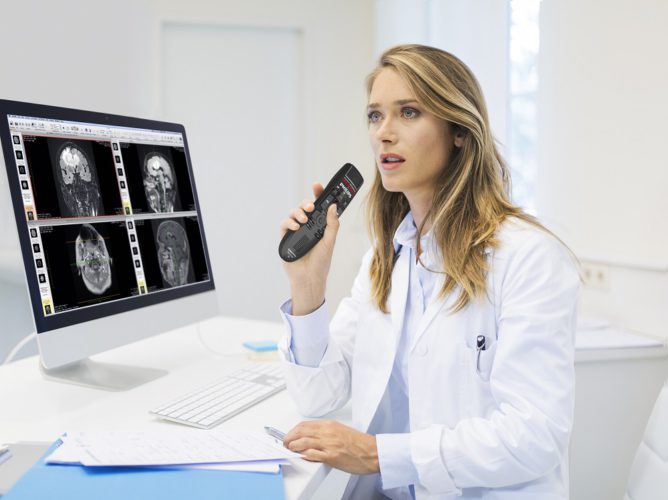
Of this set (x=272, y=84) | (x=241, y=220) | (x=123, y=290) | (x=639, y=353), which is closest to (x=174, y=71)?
(x=272, y=84)

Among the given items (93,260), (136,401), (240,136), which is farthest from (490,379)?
(240,136)

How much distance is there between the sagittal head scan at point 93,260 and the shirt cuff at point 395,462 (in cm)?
62

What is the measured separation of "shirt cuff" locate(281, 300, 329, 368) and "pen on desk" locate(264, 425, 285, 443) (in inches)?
8.1

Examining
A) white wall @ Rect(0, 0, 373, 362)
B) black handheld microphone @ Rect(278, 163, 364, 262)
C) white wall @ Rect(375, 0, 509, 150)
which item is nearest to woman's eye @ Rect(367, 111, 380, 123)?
black handheld microphone @ Rect(278, 163, 364, 262)

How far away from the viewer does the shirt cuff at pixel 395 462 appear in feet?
3.06

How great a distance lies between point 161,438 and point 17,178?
1.68 ft

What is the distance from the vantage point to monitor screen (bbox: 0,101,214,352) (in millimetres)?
1053

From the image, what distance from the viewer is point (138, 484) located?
77 cm

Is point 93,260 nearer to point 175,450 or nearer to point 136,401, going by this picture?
point 136,401

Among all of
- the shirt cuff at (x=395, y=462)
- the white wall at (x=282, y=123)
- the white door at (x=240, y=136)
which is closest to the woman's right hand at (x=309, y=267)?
the shirt cuff at (x=395, y=462)

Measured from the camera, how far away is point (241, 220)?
3.92 meters

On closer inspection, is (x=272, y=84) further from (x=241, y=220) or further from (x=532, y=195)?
(x=532, y=195)

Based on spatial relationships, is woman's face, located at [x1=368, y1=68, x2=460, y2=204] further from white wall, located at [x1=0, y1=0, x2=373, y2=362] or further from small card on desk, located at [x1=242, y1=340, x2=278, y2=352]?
white wall, located at [x1=0, y1=0, x2=373, y2=362]

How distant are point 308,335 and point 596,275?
125 cm
